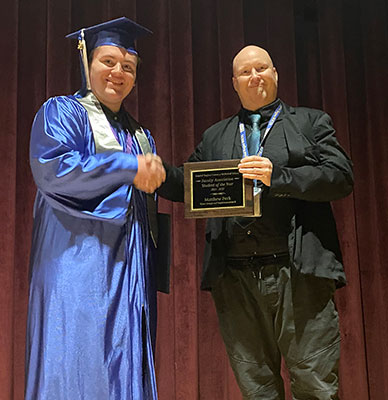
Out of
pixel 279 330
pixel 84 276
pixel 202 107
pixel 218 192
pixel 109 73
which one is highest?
pixel 202 107

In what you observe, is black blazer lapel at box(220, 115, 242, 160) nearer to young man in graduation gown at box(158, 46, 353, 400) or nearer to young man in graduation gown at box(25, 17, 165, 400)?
young man in graduation gown at box(158, 46, 353, 400)

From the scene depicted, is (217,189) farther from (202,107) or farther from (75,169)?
(202,107)

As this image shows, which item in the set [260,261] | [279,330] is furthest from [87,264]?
[279,330]

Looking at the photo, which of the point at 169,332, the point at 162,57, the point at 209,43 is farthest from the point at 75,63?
the point at 169,332

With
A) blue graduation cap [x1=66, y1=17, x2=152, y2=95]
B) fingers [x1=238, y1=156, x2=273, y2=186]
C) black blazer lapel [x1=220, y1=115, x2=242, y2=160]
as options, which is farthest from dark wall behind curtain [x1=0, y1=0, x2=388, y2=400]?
fingers [x1=238, y1=156, x2=273, y2=186]

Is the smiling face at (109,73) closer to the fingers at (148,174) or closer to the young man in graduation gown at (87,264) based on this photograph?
the young man in graduation gown at (87,264)

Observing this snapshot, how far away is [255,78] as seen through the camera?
8.53ft

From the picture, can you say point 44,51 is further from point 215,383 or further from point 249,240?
point 215,383

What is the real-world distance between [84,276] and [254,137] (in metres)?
0.89

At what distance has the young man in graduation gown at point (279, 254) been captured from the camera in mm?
2389

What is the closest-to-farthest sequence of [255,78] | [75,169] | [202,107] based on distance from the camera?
[75,169]
[255,78]
[202,107]

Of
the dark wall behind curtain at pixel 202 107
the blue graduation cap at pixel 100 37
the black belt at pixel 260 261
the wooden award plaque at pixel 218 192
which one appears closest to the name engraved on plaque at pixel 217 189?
the wooden award plaque at pixel 218 192

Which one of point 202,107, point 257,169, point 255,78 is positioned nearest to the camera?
point 257,169

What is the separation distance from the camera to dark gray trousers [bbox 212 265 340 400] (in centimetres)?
238
